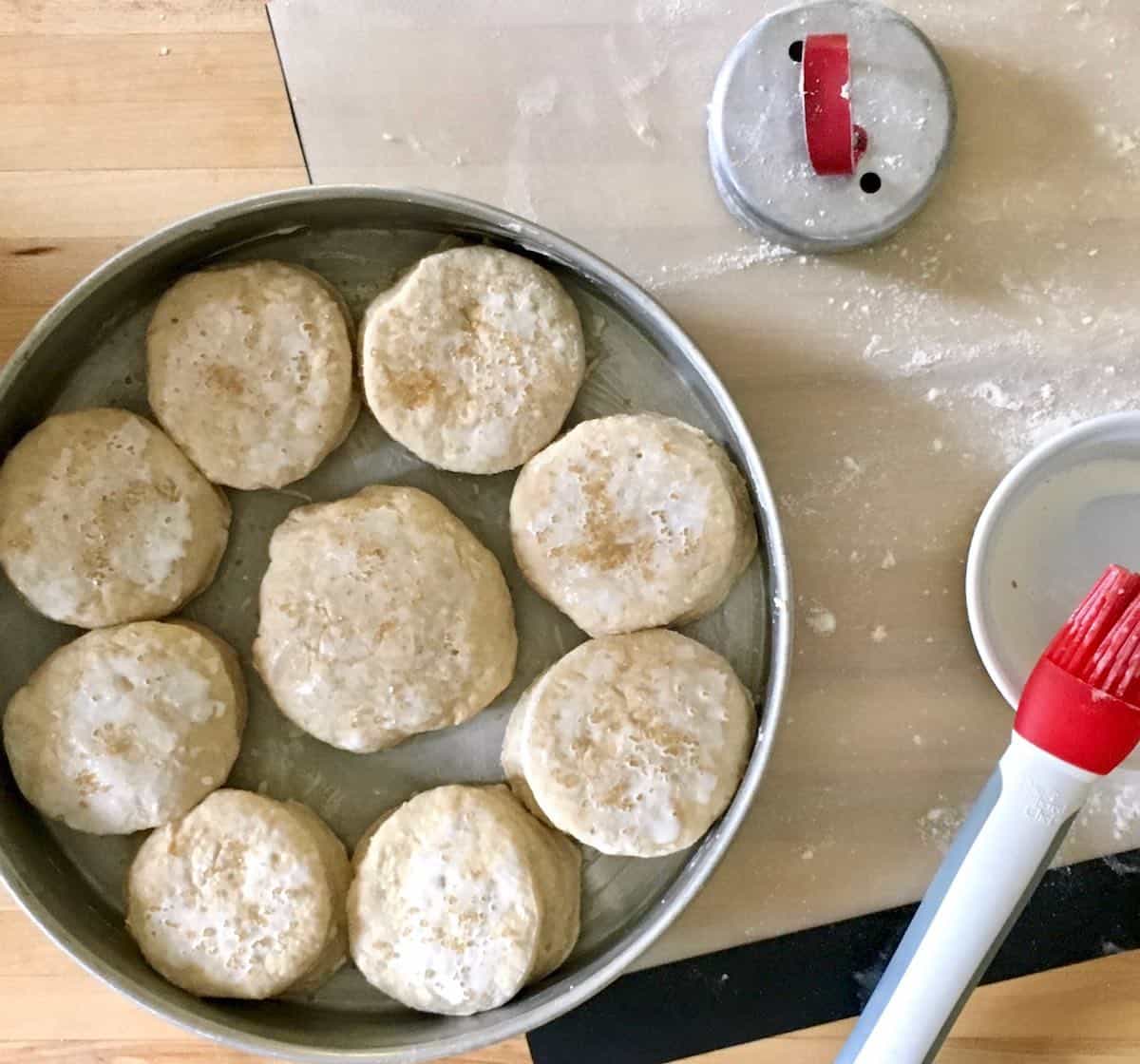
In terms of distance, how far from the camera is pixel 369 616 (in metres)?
0.90

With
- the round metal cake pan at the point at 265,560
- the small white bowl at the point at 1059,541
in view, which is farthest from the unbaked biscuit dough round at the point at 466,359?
the small white bowl at the point at 1059,541

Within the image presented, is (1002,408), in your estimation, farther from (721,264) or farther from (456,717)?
(456,717)

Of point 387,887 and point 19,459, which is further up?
point 19,459

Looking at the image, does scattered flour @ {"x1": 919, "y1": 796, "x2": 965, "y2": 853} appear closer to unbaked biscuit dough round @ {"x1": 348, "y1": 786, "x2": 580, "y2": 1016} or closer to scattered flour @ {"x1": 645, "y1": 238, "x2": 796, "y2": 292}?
unbaked biscuit dough round @ {"x1": 348, "y1": 786, "x2": 580, "y2": 1016}

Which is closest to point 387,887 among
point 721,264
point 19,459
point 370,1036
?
point 370,1036

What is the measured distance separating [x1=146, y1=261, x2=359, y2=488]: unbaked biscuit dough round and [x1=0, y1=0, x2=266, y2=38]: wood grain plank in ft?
0.74

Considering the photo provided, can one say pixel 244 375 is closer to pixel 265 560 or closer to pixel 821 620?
pixel 265 560

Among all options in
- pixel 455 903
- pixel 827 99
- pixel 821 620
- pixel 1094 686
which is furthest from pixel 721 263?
pixel 455 903

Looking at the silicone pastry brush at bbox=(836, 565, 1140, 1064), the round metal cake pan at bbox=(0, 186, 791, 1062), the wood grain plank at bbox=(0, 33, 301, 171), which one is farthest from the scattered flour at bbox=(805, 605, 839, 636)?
the wood grain plank at bbox=(0, 33, 301, 171)

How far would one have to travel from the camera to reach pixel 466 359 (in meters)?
0.91

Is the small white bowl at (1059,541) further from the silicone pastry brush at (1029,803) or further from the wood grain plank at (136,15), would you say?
the wood grain plank at (136,15)

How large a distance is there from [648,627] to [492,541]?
0.15 metres

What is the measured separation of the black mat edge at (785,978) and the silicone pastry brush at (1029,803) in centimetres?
11

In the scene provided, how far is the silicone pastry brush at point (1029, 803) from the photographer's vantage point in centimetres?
81
